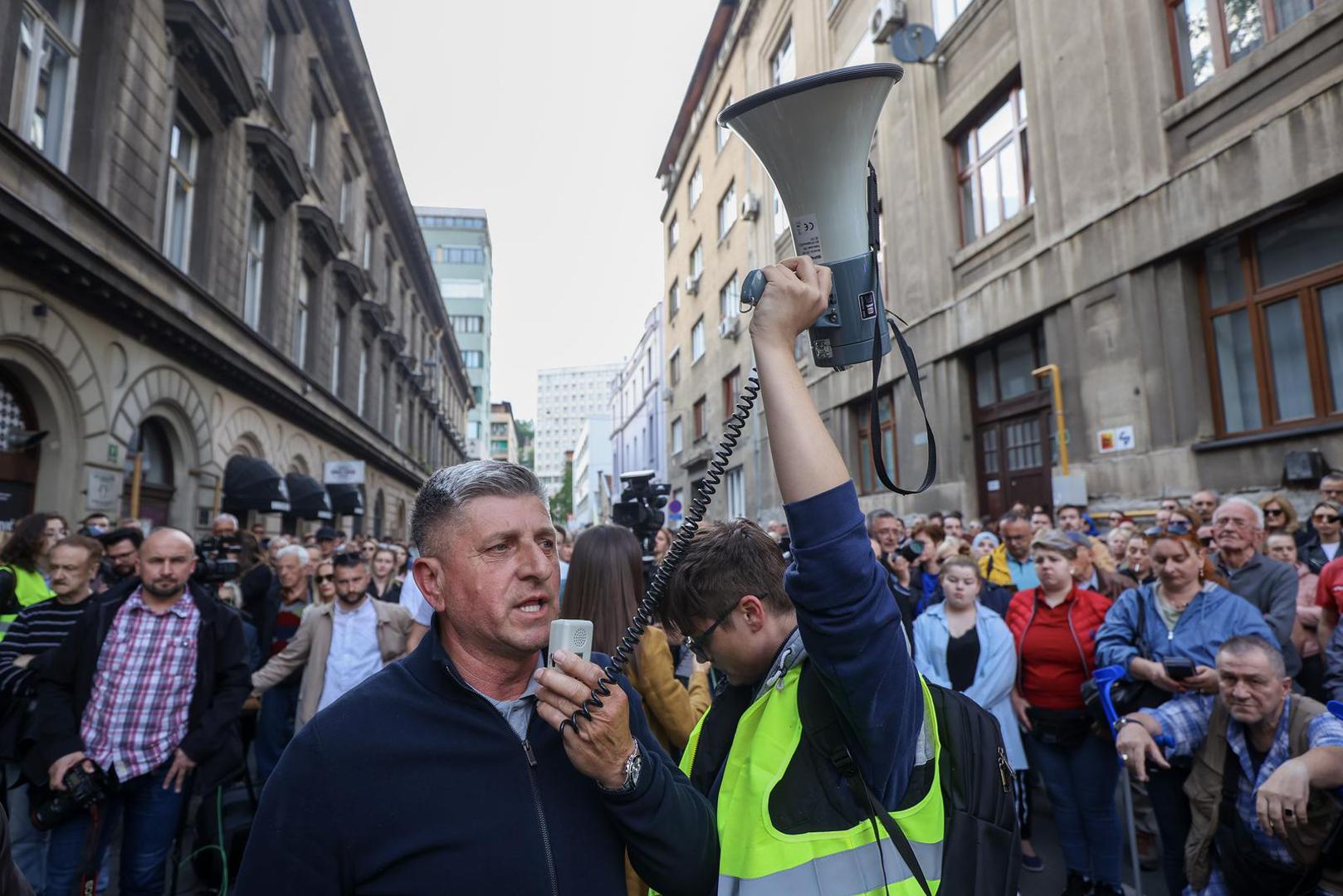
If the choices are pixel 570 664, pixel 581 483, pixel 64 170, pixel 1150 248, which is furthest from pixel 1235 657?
pixel 581 483

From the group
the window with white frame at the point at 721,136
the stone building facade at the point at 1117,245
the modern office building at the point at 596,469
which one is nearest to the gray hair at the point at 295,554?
the stone building facade at the point at 1117,245

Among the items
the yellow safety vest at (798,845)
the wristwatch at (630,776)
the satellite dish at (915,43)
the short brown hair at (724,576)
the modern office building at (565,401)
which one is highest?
the modern office building at (565,401)

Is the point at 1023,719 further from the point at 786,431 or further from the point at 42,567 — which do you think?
the point at 42,567

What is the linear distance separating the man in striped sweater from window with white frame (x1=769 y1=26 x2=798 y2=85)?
18644mm

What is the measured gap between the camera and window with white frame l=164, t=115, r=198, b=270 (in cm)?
1227

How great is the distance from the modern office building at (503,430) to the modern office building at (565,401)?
39.3 m

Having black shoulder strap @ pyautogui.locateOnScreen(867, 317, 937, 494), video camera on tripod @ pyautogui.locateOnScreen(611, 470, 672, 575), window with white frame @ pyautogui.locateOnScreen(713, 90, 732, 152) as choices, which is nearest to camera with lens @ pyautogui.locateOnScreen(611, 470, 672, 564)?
video camera on tripod @ pyautogui.locateOnScreen(611, 470, 672, 575)

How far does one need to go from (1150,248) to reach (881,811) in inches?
370

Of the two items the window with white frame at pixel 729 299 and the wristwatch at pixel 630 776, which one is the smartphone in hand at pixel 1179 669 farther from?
the window with white frame at pixel 729 299

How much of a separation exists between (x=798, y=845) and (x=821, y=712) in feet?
0.80

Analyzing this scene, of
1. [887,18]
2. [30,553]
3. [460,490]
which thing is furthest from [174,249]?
[460,490]

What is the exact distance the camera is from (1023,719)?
4645 millimetres

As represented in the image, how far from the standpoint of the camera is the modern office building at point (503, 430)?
108m

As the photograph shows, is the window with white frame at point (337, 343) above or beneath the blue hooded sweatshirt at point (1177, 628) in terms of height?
above
